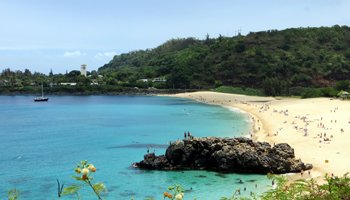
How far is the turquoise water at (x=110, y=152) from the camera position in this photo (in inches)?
1202

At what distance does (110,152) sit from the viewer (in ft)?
150

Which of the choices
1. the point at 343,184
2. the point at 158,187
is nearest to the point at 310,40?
the point at 158,187

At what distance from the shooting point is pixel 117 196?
28.5 metres

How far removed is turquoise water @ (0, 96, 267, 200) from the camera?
30.5 m

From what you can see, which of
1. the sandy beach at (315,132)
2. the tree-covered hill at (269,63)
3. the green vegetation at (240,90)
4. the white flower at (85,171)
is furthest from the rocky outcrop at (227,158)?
the green vegetation at (240,90)

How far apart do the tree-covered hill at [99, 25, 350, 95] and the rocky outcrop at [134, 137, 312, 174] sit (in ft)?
309

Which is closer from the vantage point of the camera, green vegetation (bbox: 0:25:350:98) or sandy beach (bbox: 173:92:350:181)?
sandy beach (bbox: 173:92:350:181)

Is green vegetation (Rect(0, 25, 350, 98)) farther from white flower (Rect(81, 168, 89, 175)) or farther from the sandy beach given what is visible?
white flower (Rect(81, 168, 89, 175))

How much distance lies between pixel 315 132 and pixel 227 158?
21653 mm

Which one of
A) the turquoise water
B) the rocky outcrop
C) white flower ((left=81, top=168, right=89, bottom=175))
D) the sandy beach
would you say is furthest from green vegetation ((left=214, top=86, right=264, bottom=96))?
white flower ((left=81, top=168, right=89, bottom=175))

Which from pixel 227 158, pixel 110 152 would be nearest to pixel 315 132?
pixel 227 158

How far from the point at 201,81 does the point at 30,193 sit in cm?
13300

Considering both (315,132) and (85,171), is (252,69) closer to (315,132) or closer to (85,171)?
(315,132)

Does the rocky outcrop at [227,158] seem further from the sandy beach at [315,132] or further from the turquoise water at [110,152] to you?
the sandy beach at [315,132]
